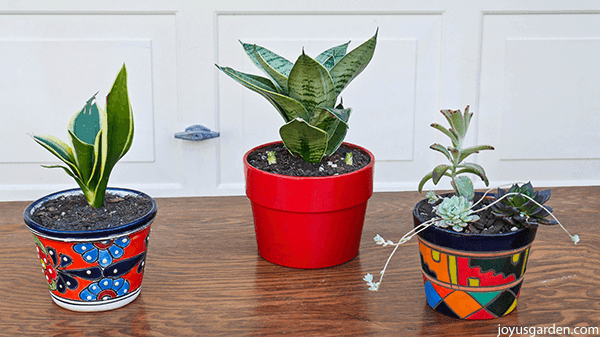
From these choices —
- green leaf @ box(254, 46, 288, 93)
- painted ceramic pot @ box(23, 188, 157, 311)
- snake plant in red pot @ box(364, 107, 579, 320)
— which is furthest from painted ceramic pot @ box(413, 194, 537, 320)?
painted ceramic pot @ box(23, 188, 157, 311)

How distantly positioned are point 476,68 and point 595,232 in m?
1.06

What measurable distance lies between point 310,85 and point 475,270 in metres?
0.30

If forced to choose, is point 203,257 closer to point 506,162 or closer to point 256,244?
point 256,244

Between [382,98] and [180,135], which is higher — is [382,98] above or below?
above

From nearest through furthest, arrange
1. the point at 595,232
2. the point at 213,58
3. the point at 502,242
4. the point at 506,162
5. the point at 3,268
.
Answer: the point at 502,242 < the point at 3,268 < the point at 595,232 < the point at 213,58 < the point at 506,162

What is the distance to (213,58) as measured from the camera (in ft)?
5.94

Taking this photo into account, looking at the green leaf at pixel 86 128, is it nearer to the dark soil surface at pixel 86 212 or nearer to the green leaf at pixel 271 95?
the dark soil surface at pixel 86 212

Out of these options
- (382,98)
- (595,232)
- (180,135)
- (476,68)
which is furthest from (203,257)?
(476,68)

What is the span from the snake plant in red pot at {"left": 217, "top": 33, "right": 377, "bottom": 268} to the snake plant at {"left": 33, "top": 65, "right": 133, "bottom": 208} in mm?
142

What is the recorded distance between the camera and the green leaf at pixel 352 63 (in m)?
0.71

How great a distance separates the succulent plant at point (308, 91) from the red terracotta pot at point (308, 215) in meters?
0.06

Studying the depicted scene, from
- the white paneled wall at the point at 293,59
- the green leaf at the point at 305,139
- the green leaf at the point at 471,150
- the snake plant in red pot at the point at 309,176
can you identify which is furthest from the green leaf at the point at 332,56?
the white paneled wall at the point at 293,59

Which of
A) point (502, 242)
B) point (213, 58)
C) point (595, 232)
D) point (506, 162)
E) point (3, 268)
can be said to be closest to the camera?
point (502, 242)

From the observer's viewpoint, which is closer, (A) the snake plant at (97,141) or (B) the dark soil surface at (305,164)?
(A) the snake plant at (97,141)
